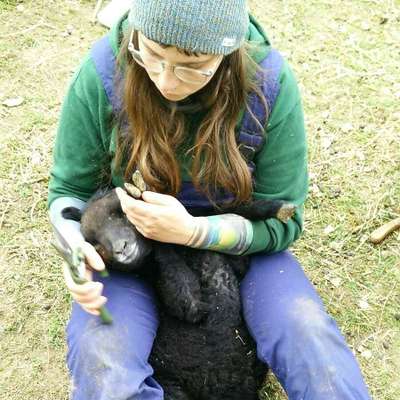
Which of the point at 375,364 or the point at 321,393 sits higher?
the point at 321,393

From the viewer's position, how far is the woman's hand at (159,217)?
2141 millimetres

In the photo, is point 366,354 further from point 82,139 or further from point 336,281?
point 82,139

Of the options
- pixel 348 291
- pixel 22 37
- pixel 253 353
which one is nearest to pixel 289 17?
pixel 22 37

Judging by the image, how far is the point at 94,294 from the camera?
2049 mm

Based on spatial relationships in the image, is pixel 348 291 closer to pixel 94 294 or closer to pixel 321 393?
pixel 321 393

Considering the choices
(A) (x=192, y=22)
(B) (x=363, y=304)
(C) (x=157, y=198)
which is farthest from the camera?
(B) (x=363, y=304)

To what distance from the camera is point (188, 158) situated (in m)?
2.29

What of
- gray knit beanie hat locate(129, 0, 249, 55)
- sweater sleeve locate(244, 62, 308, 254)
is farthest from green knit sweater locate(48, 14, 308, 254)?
gray knit beanie hat locate(129, 0, 249, 55)

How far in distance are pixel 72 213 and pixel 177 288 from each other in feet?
1.55

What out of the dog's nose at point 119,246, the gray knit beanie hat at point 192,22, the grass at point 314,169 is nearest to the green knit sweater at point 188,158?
the dog's nose at point 119,246

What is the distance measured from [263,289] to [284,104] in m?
0.68

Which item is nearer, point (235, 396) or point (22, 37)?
point (235, 396)

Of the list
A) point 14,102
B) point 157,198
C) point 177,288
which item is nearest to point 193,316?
point 177,288

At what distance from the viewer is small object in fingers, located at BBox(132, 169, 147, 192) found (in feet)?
7.21
